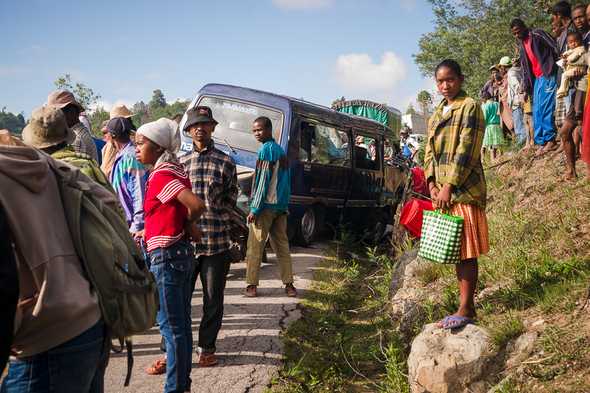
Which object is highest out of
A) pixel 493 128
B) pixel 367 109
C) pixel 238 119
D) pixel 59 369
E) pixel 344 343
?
pixel 367 109

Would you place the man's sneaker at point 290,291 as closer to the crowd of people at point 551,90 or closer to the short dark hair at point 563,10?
the crowd of people at point 551,90

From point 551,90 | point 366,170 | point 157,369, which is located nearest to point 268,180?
point 157,369

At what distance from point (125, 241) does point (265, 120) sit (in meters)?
4.19

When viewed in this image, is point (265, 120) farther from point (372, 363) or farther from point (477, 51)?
point (477, 51)

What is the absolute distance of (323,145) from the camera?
9.64 meters

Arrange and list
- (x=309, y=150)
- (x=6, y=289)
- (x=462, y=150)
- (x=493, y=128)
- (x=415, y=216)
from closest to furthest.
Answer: (x=6, y=289)
(x=462, y=150)
(x=415, y=216)
(x=309, y=150)
(x=493, y=128)

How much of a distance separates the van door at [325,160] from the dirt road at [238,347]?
8.33 ft

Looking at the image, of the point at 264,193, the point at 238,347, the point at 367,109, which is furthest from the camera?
the point at 367,109

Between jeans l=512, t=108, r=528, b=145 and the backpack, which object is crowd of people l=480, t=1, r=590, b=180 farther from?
the backpack

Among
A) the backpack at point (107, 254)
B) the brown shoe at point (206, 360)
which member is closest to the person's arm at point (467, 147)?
the brown shoe at point (206, 360)

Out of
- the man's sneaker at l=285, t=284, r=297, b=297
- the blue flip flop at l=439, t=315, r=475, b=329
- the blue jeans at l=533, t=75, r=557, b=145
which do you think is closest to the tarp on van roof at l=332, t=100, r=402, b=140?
the blue jeans at l=533, t=75, r=557, b=145

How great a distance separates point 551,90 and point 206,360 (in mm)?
5980

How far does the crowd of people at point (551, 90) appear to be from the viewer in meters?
6.17

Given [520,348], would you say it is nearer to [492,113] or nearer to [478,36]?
[492,113]
